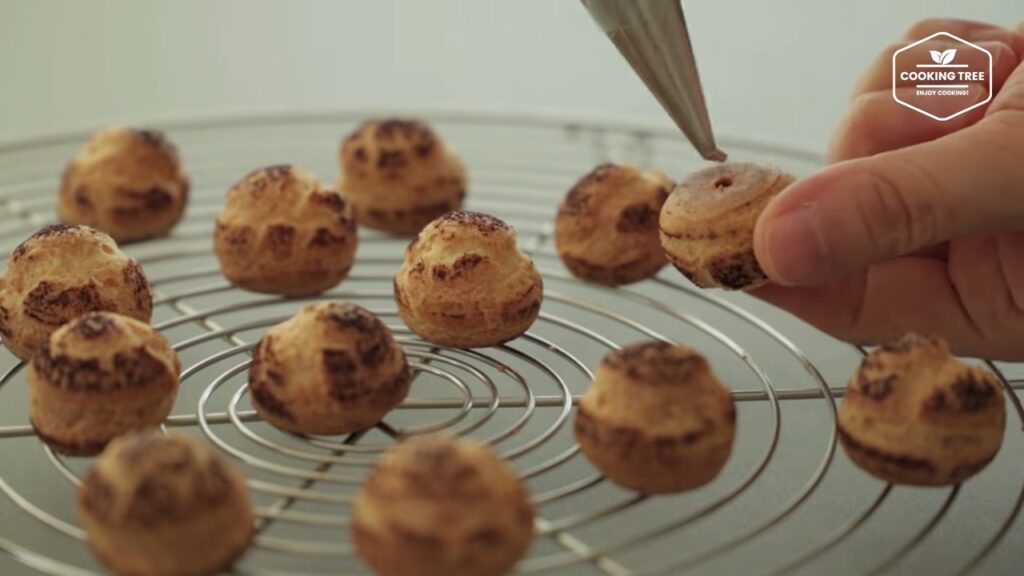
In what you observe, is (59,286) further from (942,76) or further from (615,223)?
(942,76)

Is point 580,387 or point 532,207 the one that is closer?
point 580,387

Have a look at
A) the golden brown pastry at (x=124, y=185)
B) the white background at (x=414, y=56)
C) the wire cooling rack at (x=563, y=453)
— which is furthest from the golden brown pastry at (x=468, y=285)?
the white background at (x=414, y=56)

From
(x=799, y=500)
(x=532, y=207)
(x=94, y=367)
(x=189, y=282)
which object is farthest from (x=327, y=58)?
(x=799, y=500)

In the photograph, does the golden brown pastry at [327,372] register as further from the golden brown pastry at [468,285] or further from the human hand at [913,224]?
the human hand at [913,224]

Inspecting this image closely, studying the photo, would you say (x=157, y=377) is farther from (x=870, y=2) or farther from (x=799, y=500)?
(x=870, y=2)

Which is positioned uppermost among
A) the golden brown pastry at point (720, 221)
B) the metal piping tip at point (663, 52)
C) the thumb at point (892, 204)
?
the metal piping tip at point (663, 52)
